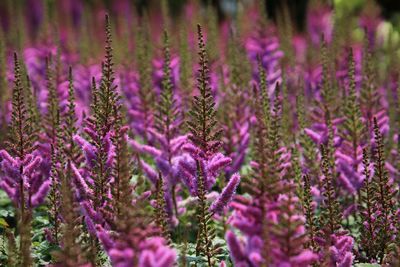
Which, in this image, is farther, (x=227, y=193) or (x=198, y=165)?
(x=198, y=165)

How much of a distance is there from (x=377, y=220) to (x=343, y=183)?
968 millimetres

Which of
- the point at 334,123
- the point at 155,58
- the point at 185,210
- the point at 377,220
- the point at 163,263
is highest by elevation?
the point at 155,58

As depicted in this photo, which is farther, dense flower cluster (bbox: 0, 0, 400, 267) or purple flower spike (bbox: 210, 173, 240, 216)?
purple flower spike (bbox: 210, 173, 240, 216)

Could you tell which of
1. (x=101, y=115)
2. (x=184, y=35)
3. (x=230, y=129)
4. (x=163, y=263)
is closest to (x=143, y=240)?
(x=163, y=263)

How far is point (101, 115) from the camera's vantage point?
3779mm

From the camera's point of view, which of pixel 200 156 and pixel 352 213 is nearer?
pixel 200 156

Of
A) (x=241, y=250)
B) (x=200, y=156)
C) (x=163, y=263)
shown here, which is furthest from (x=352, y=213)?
(x=163, y=263)

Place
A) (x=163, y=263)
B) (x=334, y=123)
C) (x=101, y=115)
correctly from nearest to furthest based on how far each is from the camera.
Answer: (x=163, y=263)
(x=101, y=115)
(x=334, y=123)

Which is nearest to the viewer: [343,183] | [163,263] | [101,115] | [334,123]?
[163,263]

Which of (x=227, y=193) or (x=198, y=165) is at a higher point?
(x=198, y=165)

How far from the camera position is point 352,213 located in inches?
210

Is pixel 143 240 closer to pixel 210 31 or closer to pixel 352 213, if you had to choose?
pixel 352 213

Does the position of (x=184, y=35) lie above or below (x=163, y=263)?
above

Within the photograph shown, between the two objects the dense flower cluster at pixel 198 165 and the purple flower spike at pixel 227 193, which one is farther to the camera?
the purple flower spike at pixel 227 193
